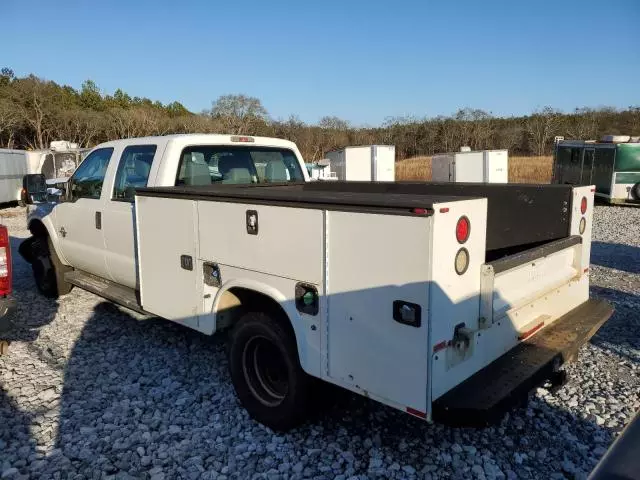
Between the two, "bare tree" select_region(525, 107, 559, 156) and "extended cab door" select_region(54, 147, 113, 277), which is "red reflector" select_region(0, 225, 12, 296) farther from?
"bare tree" select_region(525, 107, 559, 156)

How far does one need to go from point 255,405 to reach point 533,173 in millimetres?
28351

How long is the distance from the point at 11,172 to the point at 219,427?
21.5m

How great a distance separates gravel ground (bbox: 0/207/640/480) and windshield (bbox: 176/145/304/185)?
175cm

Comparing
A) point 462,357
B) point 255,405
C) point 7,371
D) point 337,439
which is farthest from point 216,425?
point 7,371

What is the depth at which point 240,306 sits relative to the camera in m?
3.99

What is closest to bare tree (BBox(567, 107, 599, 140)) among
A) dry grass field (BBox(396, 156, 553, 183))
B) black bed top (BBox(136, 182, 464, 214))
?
dry grass field (BBox(396, 156, 553, 183))

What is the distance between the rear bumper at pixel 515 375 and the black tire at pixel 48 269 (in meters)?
5.69

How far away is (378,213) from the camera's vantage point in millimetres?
2725

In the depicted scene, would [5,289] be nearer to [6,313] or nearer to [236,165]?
[6,313]

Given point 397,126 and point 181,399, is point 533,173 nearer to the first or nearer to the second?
point 397,126

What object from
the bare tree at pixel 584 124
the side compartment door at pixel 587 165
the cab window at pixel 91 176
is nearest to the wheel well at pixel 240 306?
the cab window at pixel 91 176

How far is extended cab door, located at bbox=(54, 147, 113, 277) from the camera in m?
5.64

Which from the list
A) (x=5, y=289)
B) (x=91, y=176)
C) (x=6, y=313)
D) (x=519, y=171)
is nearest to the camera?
(x=6, y=313)

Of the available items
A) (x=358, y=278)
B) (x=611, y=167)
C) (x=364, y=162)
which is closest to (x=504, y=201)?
(x=358, y=278)
